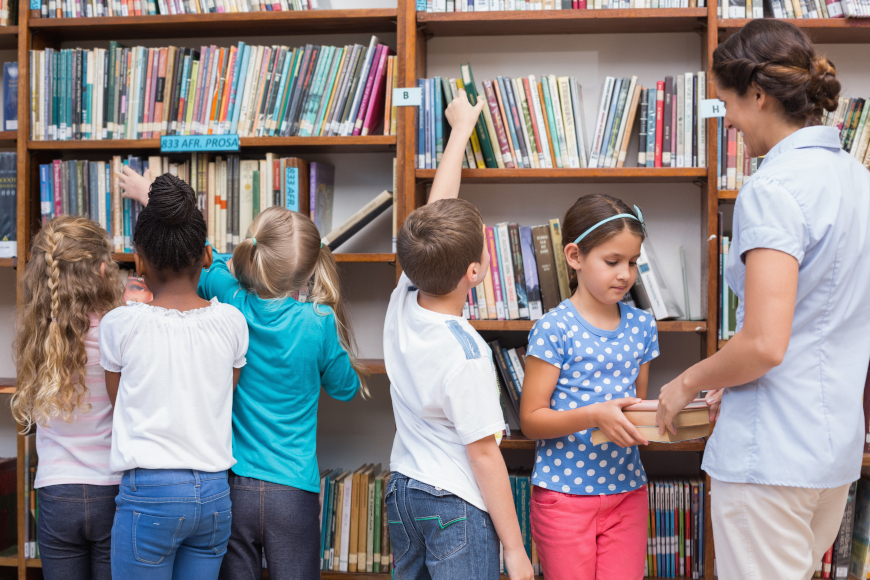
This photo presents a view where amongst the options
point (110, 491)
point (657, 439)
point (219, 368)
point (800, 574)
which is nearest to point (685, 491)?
point (657, 439)

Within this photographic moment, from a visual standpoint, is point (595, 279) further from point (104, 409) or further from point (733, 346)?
point (104, 409)

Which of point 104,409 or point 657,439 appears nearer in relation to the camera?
point 657,439

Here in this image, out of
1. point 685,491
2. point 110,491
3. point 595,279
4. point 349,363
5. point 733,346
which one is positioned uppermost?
point 595,279

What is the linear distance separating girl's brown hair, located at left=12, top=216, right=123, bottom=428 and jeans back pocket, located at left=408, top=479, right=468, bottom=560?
2.68ft

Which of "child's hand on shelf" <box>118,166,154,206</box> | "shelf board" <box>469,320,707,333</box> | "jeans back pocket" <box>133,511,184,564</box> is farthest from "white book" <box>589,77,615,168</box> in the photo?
"jeans back pocket" <box>133,511,184,564</box>

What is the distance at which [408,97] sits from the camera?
1934 mm

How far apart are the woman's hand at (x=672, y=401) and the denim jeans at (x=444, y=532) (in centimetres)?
38

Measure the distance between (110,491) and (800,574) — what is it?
4.65 ft

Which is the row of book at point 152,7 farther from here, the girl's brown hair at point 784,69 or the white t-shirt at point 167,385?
the girl's brown hair at point 784,69

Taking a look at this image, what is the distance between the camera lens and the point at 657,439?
1.33m

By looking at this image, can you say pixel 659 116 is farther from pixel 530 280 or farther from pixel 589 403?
pixel 589 403

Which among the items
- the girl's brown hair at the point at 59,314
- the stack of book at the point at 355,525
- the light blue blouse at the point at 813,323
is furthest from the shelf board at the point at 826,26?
the girl's brown hair at the point at 59,314

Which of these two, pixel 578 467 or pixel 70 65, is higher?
pixel 70 65

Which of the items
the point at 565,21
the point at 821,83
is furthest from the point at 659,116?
the point at 821,83
